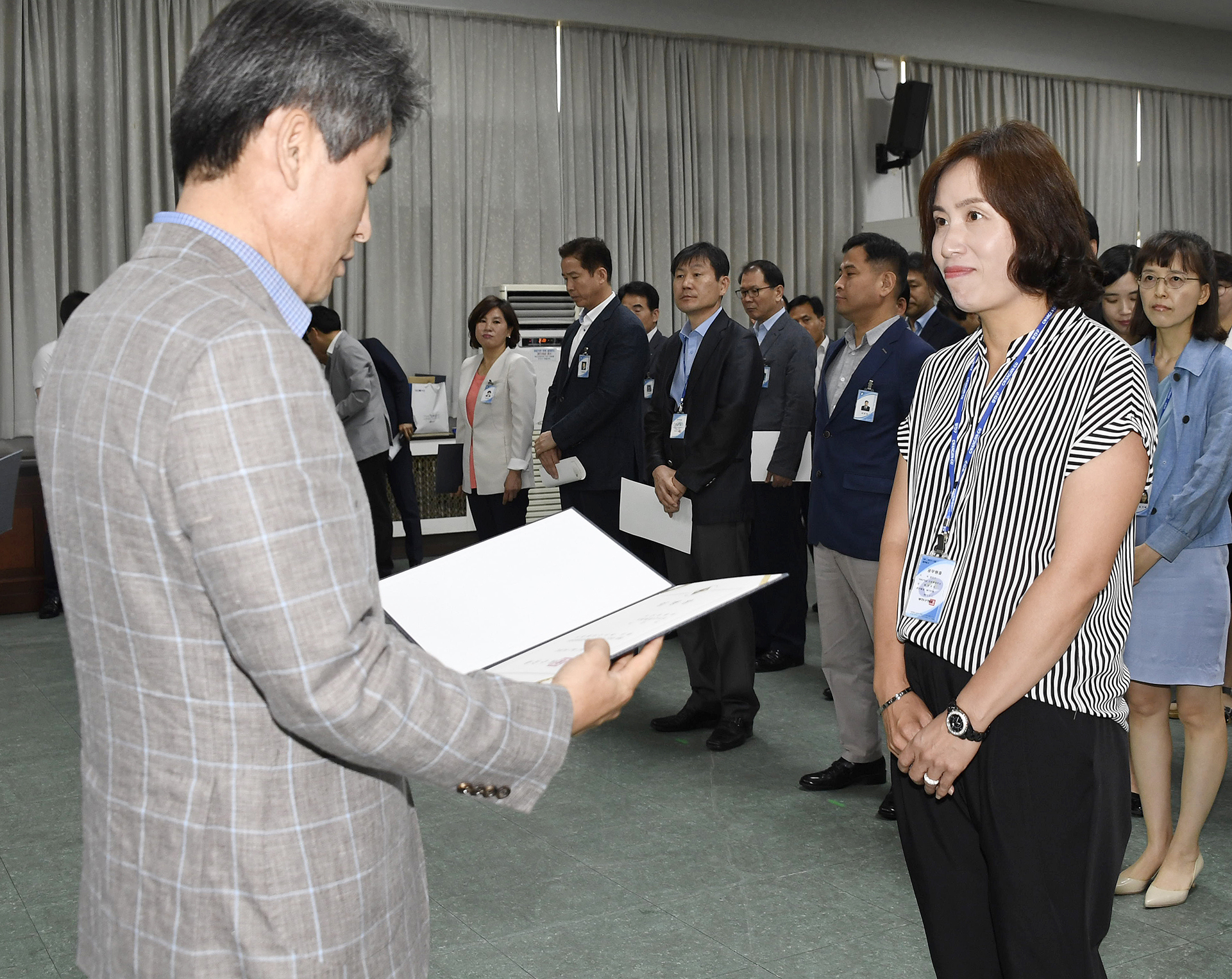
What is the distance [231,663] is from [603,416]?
3443mm

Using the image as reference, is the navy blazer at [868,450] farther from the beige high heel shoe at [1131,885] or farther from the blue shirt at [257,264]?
the blue shirt at [257,264]

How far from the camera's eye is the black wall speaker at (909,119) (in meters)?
8.58

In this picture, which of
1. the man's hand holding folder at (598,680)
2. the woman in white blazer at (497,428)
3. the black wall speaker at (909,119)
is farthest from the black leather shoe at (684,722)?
the black wall speaker at (909,119)

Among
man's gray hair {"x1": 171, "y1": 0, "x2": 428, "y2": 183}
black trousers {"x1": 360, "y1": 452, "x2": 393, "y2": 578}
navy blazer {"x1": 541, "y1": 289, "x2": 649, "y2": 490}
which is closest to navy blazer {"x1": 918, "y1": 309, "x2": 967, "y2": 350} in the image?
navy blazer {"x1": 541, "y1": 289, "x2": 649, "y2": 490}

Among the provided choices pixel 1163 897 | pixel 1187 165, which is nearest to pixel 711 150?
pixel 1187 165

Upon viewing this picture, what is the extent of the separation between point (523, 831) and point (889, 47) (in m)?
7.82

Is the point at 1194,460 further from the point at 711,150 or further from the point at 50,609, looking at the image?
the point at 711,150

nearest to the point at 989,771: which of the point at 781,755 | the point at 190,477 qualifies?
the point at 190,477

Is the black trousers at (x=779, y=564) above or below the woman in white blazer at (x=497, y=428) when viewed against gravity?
below

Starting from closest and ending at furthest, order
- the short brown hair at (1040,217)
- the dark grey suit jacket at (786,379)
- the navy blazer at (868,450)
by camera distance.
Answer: the short brown hair at (1040,217)
the navy blazer at (868,450)
the dark grey suit jacket at (786,379)

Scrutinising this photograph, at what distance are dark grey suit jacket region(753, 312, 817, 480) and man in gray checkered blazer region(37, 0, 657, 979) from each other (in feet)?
11.7

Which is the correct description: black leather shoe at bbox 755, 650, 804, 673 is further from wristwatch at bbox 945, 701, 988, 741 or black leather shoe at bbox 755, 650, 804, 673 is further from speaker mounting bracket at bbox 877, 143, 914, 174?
speaker mounting bracket at bbox 877, 143, 914, 174

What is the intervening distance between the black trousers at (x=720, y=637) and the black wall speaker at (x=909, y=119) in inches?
Result: 233

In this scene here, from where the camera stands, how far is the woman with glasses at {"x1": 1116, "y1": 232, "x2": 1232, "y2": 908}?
2.50 meters
